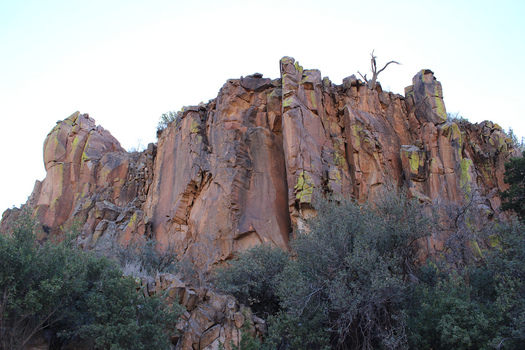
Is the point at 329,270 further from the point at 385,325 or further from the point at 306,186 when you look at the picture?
the point at 306,186

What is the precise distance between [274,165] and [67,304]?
16213mm

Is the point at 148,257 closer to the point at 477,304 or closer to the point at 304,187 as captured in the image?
the point at 304,187

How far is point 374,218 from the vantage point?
1889 cm

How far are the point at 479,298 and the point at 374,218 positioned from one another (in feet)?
16.1

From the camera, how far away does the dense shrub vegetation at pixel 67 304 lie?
→ 1422cm

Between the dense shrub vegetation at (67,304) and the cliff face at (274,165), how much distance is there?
9395 millimetres

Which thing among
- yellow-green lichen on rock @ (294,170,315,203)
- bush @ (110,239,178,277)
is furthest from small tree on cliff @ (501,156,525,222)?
bush @ (110,239,178,277)

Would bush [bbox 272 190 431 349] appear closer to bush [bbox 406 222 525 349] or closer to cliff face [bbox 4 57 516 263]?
bush [bbox 406 222 525 349]

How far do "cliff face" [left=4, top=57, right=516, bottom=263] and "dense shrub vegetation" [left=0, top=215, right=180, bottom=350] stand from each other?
370 inches

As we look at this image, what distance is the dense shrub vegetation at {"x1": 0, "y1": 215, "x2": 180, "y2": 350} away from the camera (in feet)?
46.6

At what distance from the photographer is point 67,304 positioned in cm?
1548

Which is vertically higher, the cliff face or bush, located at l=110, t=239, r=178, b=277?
the cliff face

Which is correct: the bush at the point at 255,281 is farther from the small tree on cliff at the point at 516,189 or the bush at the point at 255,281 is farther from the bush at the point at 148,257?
the small tree on cliff at the point at 516,189

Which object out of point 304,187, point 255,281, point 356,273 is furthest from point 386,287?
point 304,187
